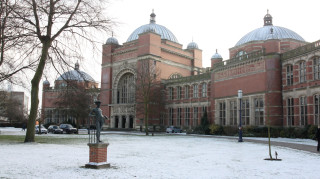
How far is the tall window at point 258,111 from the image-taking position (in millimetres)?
37625

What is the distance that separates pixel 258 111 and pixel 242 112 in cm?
285

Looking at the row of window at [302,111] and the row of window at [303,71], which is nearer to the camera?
the row of window at [302,111]

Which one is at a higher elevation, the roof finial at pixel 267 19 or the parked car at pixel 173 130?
A: the roof finial at pixel 267 19

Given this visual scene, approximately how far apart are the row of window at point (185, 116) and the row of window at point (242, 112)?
23.3ft

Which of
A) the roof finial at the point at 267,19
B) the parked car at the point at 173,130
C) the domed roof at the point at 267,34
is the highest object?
the roof finial at the point at 267,19

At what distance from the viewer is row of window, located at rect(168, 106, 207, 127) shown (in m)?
53.1

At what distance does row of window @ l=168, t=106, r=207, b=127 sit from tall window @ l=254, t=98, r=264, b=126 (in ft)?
45.5

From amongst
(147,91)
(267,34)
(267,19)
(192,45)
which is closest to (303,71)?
(267,34)

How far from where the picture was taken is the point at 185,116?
55.4m

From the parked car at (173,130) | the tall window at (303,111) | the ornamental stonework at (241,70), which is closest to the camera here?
the tall window at (303,111)

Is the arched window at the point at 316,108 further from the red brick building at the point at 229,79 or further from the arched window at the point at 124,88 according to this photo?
the arched window at the point at 124,88

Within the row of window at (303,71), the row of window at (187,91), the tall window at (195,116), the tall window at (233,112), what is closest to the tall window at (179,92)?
the row of window at (187,91)

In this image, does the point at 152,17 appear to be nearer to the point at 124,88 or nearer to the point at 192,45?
the point at 192,45

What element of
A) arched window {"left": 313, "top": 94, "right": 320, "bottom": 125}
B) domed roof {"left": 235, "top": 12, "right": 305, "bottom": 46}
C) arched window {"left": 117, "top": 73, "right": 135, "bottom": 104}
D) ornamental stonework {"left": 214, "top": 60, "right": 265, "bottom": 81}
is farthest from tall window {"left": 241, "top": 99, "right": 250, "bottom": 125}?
arched window {"left": 117, "top": 73, "right": 135, "bottom": 104}
